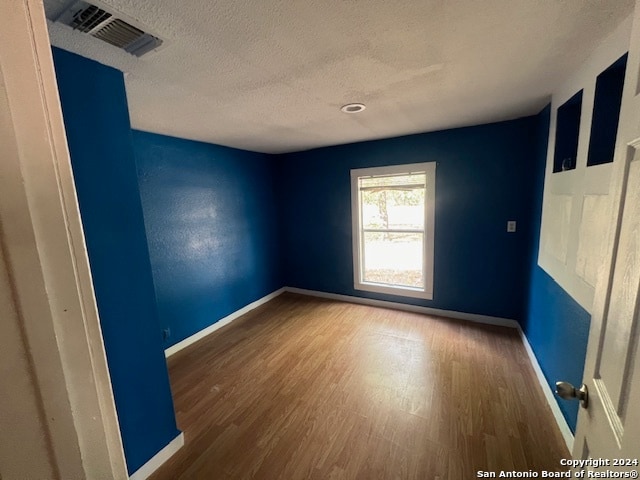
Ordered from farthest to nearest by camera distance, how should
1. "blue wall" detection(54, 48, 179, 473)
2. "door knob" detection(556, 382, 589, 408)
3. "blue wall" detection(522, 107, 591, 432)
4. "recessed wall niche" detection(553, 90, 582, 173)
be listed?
"recessed wall niche" detection(553, 90, 582, 173), "blue wall" detection(522, 107, 591, 432), "blue wall" detection(54, 48, 179, 473), "door knob" detection(556, 382, 589, 408)

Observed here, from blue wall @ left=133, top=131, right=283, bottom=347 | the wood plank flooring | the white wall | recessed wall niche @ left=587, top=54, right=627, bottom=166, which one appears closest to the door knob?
the white wall

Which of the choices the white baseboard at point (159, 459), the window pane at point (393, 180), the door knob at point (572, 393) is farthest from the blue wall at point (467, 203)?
the white baseboard at point (159, 459)

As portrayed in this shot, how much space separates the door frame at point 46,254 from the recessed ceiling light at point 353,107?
189 cm

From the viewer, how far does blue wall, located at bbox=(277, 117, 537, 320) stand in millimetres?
2734

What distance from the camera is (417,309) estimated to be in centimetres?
343

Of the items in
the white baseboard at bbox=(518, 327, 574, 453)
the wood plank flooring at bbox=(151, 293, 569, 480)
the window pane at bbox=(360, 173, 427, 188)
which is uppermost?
the window pane at bbox=(360, 173, 427, 188)

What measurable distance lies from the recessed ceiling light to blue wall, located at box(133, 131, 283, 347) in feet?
5.96

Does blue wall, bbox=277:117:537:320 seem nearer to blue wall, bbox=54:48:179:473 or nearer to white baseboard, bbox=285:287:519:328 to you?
white baseboard, bbox=285:287:519:328

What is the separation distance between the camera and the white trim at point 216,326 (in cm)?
277

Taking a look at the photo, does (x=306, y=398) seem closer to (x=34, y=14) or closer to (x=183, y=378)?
(x=183, y=378)

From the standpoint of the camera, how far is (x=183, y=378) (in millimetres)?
2342

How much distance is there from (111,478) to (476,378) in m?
2.51

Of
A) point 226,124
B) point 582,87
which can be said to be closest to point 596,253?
point 582,87

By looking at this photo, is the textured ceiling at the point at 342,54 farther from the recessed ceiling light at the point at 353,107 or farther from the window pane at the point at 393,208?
the window pane at the point at 393,208
